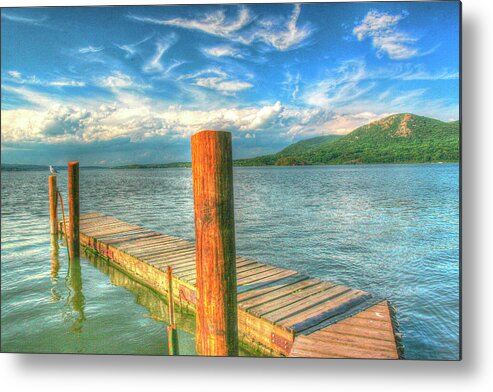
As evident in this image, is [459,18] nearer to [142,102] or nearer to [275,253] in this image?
[142,102]

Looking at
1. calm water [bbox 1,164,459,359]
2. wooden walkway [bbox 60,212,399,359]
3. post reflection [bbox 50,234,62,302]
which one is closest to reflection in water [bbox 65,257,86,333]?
calm water [bbox 1,164,459,359]

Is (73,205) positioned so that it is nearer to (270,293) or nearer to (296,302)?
(270,293)

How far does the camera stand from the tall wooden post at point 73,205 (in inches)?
238

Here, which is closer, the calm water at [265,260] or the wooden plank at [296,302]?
the wooden plank at [296,302]

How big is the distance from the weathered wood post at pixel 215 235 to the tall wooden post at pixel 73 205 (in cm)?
456

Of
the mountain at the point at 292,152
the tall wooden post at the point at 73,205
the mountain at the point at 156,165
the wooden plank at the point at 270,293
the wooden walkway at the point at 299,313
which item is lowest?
the wooden walkway at the point at 299,313

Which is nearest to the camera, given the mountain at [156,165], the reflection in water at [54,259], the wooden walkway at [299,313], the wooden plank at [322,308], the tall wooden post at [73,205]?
the wooden walkway at [299,313]

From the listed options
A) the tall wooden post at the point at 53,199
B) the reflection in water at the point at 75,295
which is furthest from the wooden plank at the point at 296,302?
Answer: the tall wooden post at the point at 53,199

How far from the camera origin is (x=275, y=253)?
7.35 m

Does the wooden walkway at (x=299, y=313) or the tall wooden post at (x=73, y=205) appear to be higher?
the tall wooden post at (x=73, y=205)

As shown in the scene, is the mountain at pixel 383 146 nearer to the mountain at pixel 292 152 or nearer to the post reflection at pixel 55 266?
the mountain at pixel 292 152

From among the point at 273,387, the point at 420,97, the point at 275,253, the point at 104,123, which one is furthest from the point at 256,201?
the point at 273,387

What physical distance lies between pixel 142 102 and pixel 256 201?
8.16 m

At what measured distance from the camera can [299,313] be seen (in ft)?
10.2
